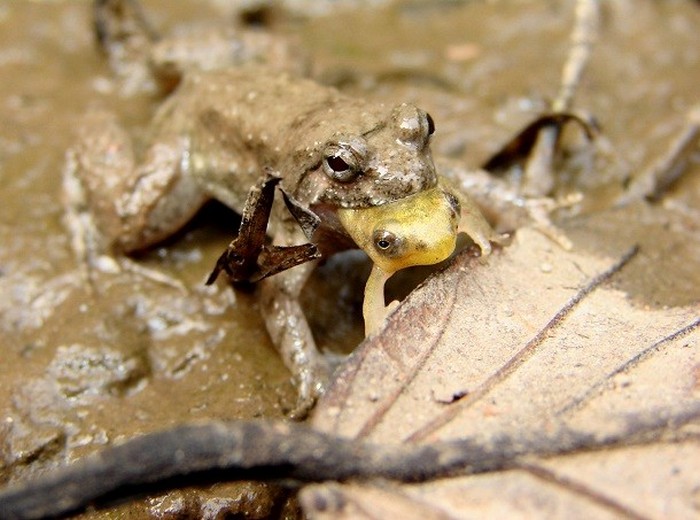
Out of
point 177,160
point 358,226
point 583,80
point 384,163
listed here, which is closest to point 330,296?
point 358,226

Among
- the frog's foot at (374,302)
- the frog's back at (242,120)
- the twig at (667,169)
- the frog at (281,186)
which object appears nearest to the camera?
the frog's foot at (374,302)

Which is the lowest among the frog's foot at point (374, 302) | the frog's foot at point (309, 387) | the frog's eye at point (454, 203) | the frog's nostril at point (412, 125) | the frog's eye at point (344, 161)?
the frog's foot at point (309, 387)

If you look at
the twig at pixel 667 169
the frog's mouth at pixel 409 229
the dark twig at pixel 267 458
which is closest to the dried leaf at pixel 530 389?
the dark twig at pixel 267 458

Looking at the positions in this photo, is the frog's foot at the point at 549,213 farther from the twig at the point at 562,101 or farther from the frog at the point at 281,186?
the frog at the point at 281,186

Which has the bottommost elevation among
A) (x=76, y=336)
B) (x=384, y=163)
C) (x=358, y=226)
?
(x=76, y=336)

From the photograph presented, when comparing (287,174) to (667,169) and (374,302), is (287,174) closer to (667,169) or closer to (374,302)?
(374,302)

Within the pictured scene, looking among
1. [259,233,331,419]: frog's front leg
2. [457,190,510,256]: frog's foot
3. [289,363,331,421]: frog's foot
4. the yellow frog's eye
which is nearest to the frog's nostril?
the yellow frog's eye

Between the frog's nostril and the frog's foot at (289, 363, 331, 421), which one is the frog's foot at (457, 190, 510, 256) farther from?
the frog's foot at (289, 363, 331, 421)

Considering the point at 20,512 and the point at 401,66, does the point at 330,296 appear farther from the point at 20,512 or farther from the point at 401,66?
the point at 401,66

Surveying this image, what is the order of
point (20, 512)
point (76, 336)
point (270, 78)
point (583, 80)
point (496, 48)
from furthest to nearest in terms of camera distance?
point (496, 48) < point (583, 80) < point (270, 78) < point (76, 336) < point (20, 512)
